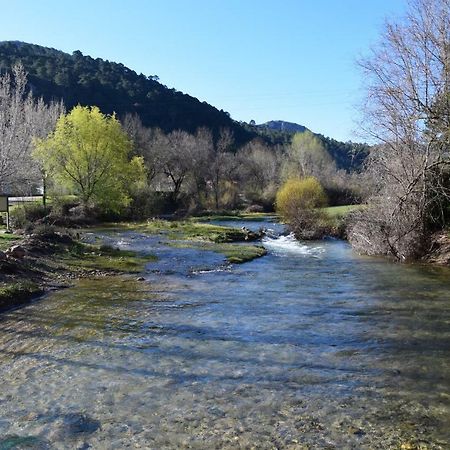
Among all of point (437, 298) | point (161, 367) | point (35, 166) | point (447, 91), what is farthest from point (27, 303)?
point (35, 166)

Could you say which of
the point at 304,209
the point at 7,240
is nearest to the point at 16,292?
the point at 7,240

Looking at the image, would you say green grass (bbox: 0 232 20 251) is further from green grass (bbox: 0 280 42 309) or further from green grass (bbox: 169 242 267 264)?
green grass (bbox: 169 242 267 264)

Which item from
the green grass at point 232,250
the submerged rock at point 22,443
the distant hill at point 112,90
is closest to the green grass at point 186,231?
the green grass at point 232,250

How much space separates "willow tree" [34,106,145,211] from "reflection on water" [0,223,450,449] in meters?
29.1

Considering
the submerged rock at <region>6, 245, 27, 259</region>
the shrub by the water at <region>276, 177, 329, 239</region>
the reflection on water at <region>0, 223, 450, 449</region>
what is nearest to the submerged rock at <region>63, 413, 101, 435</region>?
the reflection on water at <region>0, 223, 450, 449</region>

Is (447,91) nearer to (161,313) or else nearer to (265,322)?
(265,322)

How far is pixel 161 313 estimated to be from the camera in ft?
41.2

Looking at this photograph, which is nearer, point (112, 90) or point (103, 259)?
point (103, 259)

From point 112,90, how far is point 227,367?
4680 inches

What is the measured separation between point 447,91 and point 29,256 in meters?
16.3

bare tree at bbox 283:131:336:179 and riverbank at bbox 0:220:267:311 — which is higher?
bare tree at bbox 283:131:336:179

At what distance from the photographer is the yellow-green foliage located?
36.8 m

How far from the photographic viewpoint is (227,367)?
8789mm

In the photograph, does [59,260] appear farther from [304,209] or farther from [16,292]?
[304,209]
